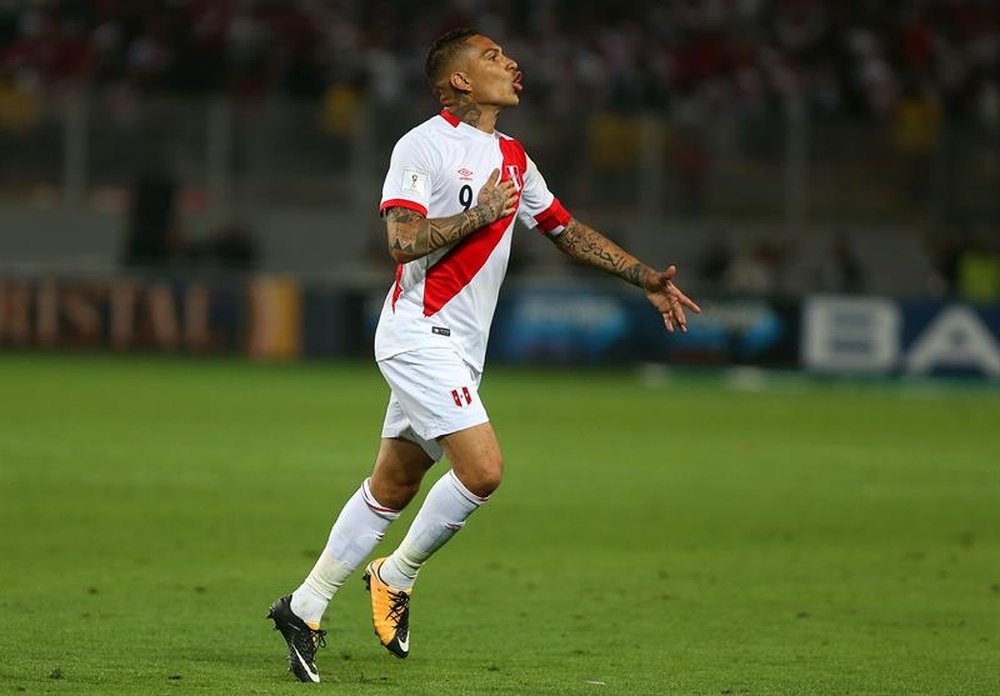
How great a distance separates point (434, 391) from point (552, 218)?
40.9 inches

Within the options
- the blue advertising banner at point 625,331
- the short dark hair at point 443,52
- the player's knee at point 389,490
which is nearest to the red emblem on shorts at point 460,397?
the player's knee at point 389,490

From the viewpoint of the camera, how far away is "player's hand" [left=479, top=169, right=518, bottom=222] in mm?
6781

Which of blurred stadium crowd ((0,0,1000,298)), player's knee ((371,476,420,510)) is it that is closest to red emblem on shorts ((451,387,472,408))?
player's knee ((371,476,420,510))

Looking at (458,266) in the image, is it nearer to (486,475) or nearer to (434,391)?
(434,391)

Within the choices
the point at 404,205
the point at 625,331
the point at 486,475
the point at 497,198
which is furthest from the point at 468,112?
the point at 625,331

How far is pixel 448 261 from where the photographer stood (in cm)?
691

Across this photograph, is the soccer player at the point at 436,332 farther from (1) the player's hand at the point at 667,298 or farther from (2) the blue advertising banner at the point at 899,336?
(2) the blue advertising banner at the point at 899,336

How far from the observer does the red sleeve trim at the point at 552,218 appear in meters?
7.38

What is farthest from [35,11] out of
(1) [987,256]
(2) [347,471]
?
(2) [347,471]

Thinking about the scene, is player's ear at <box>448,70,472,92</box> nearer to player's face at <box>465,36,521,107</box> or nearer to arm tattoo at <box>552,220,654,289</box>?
player's face at <box>465,36,521,107</box>

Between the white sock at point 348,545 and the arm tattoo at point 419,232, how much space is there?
0.96 metres

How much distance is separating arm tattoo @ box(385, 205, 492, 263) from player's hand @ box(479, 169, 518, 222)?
0.09m

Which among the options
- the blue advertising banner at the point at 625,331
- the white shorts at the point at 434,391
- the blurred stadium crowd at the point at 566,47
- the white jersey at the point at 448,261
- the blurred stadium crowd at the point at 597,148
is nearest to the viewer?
the white shorts at the point at 434,391

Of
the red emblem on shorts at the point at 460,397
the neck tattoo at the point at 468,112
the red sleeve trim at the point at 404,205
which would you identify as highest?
the neck tattoo at the point at 468,112
